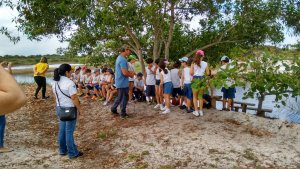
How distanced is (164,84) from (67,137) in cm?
372

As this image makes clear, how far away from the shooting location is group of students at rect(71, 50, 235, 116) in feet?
31.8

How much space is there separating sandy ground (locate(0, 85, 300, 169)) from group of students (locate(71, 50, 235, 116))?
452mm

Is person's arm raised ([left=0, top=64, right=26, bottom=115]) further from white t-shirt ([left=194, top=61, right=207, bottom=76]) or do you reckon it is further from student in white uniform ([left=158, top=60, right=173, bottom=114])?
student in white uniform ([left=158, top=60, right=173, bottom=114])

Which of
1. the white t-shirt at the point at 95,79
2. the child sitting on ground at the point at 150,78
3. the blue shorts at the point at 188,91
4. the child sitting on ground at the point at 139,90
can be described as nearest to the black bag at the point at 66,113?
the blue shorts at the point at 188,91

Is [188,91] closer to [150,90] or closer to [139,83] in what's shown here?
[150,90]

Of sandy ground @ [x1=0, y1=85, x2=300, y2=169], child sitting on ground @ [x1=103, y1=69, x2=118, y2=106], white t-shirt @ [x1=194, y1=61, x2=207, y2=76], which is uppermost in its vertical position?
white t-shirt @ [x1=194, y1=61, x2=207, y2=76]

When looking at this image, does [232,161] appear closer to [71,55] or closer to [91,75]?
[91,75]

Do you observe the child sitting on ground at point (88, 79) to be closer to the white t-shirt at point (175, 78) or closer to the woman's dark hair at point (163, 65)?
the white t-shirt at point (175, 78)

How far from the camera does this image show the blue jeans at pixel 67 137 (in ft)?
23.6

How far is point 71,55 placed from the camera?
15367 millimetres

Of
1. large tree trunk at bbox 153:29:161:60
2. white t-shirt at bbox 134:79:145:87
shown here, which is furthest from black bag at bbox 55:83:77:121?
large tree trunk at bbox 153:29:161:60

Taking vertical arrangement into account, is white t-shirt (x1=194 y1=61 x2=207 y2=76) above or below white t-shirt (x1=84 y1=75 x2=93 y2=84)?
above

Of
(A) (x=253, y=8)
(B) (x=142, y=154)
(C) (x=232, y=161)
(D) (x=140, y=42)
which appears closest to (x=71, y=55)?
(D) (x=140, y=42)

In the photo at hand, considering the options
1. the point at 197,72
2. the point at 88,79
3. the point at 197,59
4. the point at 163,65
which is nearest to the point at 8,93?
the point at 197,59
